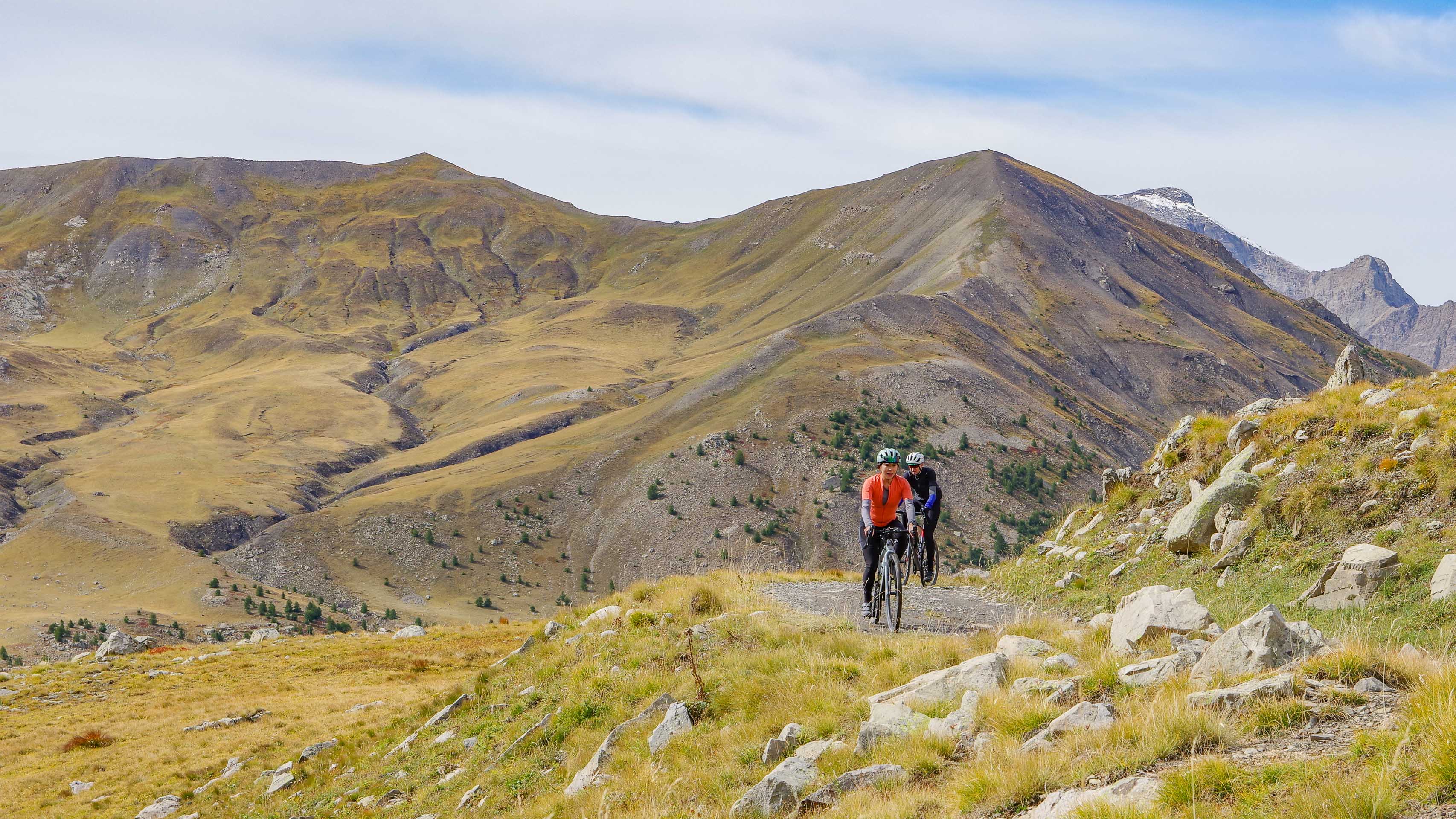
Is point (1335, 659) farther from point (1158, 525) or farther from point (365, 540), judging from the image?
point (365, 540)

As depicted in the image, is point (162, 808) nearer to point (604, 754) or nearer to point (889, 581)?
point (604, 754)

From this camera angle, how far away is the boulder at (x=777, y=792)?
8289mm

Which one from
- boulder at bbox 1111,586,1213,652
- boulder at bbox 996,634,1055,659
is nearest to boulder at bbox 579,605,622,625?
boulder at bbox 996,634,1055,659

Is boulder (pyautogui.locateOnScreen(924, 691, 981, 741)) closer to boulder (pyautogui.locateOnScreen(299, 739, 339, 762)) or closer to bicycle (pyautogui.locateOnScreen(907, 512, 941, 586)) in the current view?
bicycle (pyautogui.locateOnScreen(907, 512, 941, 586))

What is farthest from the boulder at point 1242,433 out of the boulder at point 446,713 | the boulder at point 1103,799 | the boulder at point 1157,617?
the boulder at point 446,713

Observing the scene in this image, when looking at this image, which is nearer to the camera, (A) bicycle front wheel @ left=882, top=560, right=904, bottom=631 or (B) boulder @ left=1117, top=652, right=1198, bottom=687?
(B) boulder @ left=1117, top=652, right=1198, bottom=687

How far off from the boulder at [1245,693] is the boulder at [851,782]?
2.40 meters

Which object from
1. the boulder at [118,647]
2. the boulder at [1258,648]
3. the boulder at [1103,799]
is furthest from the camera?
the boulder at [118,647]

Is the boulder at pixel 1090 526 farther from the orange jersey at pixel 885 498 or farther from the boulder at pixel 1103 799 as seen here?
the boulder at pixel 1103 799

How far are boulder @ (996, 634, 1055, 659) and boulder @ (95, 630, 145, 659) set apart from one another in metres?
38.3

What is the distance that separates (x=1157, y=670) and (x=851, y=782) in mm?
2865

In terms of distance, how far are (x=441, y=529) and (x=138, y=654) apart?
296 ft

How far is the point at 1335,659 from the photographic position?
24.7ft

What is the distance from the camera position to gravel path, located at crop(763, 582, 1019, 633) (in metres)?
15.3
